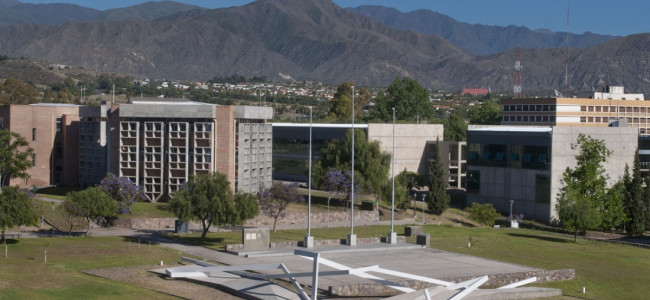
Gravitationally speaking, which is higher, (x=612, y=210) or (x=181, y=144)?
(x=181, y=144)

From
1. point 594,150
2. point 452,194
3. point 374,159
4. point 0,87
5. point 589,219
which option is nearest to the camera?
point 589,219

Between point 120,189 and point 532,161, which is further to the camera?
point 532,161

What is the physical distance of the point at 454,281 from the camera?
4597 centimetres

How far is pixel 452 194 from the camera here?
104 metres

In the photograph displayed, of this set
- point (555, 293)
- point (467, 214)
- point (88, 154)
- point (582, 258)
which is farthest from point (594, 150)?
point (88, 154)

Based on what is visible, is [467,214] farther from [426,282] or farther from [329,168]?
[426,282]

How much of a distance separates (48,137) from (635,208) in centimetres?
5067

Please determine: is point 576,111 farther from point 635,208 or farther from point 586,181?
point 586,181

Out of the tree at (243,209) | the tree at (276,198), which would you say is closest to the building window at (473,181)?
the tree at (276,198)

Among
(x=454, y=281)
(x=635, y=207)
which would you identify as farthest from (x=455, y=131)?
(x=454, y=281)

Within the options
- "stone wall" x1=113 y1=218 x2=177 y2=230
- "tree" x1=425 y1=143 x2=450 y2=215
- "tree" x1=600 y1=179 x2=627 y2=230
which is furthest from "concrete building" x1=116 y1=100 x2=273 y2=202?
"tree" x1=600 y1=179 x2=627 y2=230

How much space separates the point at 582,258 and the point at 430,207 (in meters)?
28.2

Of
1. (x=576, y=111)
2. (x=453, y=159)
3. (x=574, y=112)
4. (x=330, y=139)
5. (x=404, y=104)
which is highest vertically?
(x=404, y=104)

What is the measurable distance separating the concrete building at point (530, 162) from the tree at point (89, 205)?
43.4m
